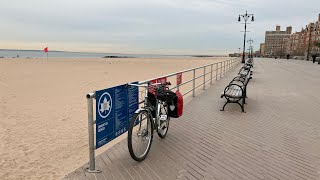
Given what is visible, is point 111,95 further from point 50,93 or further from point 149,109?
point 50,93

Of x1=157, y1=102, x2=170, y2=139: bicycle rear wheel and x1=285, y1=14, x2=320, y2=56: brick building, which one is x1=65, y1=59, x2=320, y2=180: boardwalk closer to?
x1=157, y1=102, x2=170, y2=139: bicycle rear wheel

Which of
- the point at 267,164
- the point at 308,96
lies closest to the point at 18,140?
the point at 267,164

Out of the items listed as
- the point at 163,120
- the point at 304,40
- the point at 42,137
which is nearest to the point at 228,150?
the point at 163,120

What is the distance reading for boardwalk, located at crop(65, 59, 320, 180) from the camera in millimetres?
3719

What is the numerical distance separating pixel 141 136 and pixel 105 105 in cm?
82

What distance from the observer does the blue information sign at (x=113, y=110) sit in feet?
11.5

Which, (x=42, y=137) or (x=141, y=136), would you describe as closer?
(x=141, y=136)

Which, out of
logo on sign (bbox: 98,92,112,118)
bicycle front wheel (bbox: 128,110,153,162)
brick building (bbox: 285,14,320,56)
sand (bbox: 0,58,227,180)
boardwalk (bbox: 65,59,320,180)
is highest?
brick building (bbox: 285,14,320,56)

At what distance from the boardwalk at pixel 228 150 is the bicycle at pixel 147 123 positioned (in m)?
0.17

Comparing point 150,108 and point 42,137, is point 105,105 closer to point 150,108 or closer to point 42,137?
point 150,108

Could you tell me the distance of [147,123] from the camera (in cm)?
420

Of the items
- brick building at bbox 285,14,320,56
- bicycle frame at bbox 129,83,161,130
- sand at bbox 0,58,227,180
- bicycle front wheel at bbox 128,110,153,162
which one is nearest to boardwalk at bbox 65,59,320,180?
bicycle front wheel at bbox 128,110,153,162

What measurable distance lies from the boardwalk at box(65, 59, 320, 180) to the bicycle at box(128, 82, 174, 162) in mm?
170

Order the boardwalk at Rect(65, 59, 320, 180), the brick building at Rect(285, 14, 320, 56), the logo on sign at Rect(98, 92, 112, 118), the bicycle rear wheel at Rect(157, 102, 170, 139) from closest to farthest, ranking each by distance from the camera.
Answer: the logo on sign at Rect(98, 92, 112, 118), the boardwalk at Rect(65, 59, 320, 180), the bicycle rear wheel at Rect(157, 102, 170, 139), the brick building at Rect(285, 14, 320, 56)
